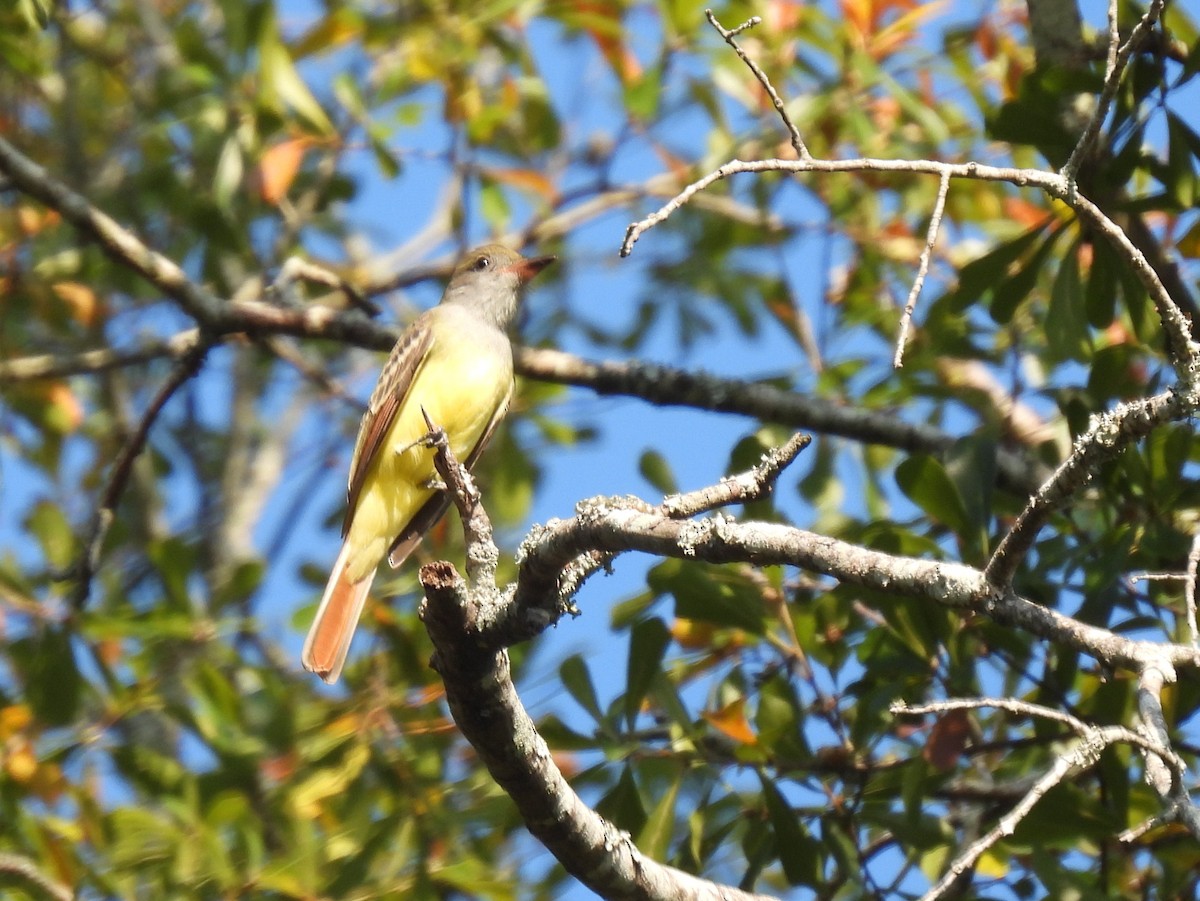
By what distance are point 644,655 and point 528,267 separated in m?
2.50

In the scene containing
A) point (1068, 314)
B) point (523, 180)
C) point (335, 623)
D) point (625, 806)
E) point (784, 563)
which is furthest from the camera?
point (523, 180)

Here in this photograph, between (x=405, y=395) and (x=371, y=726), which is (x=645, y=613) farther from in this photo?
(x=405, y=395)

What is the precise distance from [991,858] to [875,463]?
2.27m

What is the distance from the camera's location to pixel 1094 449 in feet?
6.70

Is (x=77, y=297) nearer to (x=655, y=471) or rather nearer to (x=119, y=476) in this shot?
(x=119, y=476)

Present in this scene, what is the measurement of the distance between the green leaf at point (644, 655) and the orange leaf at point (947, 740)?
707 mm

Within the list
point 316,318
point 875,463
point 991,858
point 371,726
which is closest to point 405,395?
point 316,318

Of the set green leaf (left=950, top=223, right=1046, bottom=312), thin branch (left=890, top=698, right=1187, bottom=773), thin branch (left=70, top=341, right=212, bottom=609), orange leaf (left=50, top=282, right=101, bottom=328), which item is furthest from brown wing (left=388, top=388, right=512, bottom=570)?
thin branch (left=890, top=698, right=1187, bottom=773)

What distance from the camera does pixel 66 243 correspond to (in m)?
7.05

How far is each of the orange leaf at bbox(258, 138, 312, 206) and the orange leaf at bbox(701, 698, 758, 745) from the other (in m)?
3.12

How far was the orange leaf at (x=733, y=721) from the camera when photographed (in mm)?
3875

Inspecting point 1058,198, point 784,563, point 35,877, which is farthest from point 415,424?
point 1058,198

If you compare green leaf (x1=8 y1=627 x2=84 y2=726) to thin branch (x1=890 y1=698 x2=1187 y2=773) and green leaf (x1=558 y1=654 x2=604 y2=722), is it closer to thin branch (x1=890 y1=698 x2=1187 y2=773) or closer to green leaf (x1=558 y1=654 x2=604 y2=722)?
green leaf (x1=558 y1=654 x2=604 y2=722)

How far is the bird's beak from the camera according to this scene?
602 centimetres
